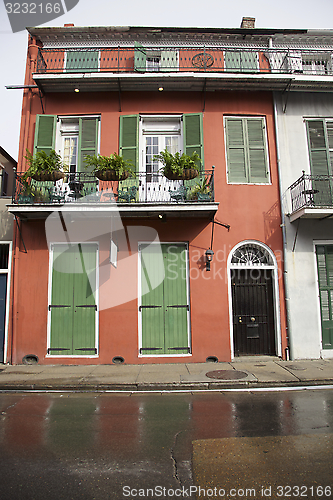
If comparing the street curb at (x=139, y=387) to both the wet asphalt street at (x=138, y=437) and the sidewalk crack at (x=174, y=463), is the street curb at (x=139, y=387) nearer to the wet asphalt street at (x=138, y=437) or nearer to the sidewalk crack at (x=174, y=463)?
the wet asphalt street at (x=138, y=437)

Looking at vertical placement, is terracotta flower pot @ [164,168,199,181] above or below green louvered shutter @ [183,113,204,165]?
below

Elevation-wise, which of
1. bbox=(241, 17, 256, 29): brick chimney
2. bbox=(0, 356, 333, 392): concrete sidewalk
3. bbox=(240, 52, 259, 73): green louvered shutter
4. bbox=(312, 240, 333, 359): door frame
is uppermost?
bbox=(241, 17, 256, 29): brick chimney

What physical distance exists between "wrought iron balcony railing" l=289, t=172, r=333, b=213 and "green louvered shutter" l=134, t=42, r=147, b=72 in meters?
6.02

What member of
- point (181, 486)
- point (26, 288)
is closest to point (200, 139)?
point (26, 288)

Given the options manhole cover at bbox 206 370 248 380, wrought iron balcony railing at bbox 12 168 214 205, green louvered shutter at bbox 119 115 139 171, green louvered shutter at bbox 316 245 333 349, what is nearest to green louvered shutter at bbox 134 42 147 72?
green louvered shutter at bbox 119 115 139 171

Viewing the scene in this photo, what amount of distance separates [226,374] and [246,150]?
656 cm

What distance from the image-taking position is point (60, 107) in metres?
10.2

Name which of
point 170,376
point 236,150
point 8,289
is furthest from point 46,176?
point 170,376

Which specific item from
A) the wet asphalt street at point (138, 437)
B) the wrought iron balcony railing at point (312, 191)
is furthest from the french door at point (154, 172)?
the wet asphalt street at point (138, 437)

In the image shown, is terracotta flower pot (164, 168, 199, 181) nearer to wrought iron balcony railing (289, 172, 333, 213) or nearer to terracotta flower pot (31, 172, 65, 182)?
terracotta flower pot (31, 172, 65, 182)

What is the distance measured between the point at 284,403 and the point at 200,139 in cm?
729

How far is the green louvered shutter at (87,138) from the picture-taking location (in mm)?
9961

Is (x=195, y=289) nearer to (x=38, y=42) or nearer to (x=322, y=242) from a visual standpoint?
(x=322, y=242)

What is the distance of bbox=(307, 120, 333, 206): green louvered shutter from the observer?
998 centimetres
